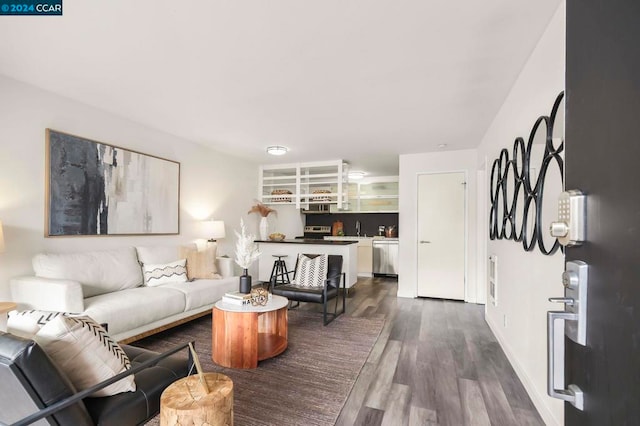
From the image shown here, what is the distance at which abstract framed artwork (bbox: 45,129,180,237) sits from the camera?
2.98m

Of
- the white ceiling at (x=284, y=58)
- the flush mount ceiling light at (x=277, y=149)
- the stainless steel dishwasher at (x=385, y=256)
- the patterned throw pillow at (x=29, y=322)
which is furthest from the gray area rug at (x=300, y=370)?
the stainless steel dishwasher at (x=385, y=256)

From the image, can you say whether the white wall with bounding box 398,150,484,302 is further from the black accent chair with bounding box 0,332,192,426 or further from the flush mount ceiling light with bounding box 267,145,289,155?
the black accent chair with bounding box 0,332,192,426

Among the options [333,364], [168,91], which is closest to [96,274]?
[168,91]

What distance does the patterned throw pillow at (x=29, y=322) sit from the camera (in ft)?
4.41

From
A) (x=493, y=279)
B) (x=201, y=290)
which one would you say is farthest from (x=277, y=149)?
(x=493, y=279)

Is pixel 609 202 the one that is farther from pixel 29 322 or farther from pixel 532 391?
pixel 532 391

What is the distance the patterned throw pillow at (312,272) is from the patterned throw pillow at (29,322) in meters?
2.99

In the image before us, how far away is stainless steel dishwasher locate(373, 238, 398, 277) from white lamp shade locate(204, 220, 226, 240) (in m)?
3.74

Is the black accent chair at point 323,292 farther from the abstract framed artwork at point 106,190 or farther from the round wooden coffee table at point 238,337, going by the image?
the abstract framed artwork at point 106,190

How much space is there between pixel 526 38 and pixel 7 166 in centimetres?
421

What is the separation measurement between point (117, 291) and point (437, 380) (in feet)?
10.5

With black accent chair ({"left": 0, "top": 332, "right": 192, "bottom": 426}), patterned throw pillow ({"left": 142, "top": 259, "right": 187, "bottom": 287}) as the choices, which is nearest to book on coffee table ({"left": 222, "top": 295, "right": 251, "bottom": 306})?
patterned throw pillow ({"left": 142, "top": 259, "right": 187, "bottom": 287})

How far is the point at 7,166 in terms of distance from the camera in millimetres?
2637

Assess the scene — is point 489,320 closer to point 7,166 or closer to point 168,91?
point 168,91
